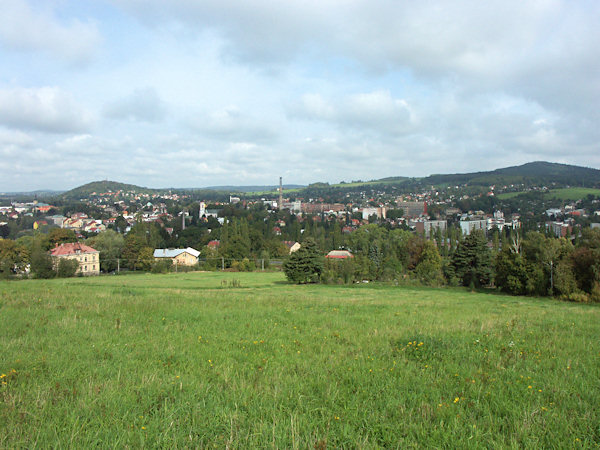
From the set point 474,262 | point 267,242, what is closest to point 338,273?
point 474,262

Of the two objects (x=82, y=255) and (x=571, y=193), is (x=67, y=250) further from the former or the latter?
(x=571, y=193)

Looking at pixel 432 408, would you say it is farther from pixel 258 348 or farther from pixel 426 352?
pixel 258 348

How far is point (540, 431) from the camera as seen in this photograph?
12.7 ft

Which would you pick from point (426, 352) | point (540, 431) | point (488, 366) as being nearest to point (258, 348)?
point (426, 352)

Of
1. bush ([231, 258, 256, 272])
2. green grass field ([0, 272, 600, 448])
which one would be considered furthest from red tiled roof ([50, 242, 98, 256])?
green grass field ([0, 272, 600, 448])

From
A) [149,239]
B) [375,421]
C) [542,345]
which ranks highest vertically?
[375,421]

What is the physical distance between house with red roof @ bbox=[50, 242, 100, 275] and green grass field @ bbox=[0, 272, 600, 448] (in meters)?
62.3

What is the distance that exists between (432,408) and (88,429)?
3.85 m

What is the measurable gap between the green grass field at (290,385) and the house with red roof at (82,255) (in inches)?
2454

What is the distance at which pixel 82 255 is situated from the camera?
64.4 m

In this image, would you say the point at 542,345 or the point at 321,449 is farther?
the point at 542,345

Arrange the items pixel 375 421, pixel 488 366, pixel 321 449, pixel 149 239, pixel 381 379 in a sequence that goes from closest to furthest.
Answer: pixel 321 449
pixel 375 421
pixel 381 379
pixel 488 366
pixel 149 239

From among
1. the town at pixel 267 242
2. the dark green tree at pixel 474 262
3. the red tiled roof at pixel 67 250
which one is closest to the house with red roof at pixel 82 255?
the red tiled roof at pixel 67 250

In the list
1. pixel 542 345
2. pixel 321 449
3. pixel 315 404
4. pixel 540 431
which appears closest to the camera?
pixel 321 449
